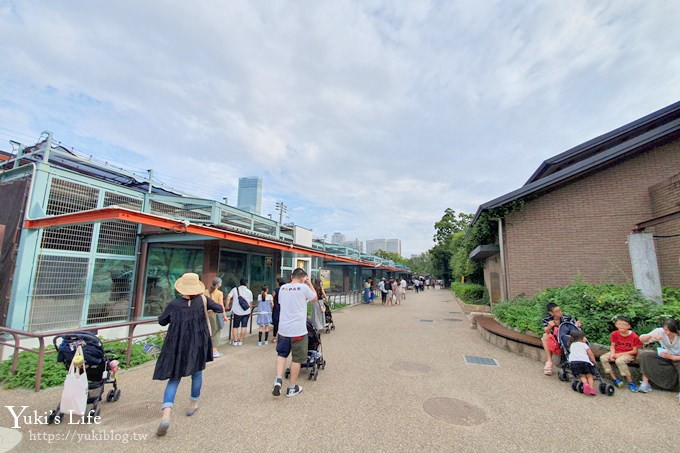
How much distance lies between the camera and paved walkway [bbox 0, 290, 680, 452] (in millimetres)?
2875

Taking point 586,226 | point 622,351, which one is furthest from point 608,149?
point 622,351

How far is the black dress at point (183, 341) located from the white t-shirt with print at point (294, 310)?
100cm

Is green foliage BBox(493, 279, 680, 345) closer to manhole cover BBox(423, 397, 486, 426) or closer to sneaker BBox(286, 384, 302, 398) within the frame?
manhole cover BBox(423, 397, 486, 426)

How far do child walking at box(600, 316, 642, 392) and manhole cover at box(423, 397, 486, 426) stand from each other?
2.61m

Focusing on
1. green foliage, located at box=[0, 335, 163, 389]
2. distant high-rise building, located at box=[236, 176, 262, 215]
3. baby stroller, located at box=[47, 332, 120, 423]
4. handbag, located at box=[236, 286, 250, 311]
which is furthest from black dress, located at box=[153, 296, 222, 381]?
distant high-rise building, located at box=[236, 176, 262, 215]

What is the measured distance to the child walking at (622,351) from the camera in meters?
4.44

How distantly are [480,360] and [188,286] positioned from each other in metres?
5.53

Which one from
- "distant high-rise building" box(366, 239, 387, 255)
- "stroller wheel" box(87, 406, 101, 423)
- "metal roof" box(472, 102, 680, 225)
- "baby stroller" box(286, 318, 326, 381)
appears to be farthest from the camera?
"distant high-rise building" box(366, 239, 387, 255)

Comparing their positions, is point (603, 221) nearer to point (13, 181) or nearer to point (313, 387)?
point (313, 387)

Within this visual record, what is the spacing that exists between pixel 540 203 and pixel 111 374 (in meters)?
10.8

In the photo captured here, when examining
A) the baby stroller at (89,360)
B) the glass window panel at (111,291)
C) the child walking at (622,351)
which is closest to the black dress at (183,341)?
the baby stroller at (89,360)

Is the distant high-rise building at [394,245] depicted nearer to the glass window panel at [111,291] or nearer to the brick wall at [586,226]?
the brick wall at [586,226]

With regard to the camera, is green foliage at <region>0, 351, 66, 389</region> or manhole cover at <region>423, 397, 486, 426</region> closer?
manhole cover at <region>423, 397, 486, 426</region>

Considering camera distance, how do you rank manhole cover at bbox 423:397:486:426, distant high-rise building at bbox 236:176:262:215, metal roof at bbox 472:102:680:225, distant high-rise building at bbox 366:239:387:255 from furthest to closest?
distant high-rise building at bbox 366:239:387:255, distant high-rise building at bbox 236:176:262:215, metal roof at bbox 472:102:680:225, manhole cover at bbox 423:397:486:426
